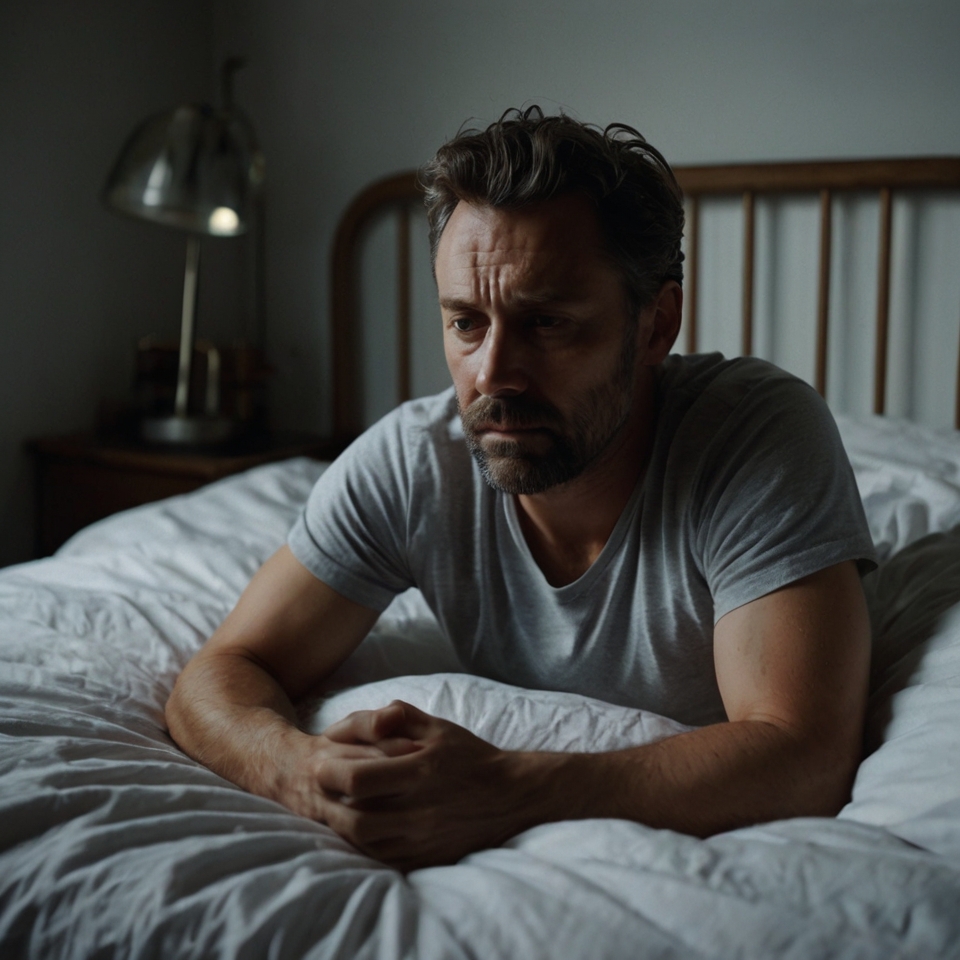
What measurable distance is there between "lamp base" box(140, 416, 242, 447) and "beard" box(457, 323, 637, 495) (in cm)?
133

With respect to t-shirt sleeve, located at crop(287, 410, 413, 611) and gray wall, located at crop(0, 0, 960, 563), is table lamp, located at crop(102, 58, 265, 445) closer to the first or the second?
gray wall, located at crop(0, 0, 960, 563)

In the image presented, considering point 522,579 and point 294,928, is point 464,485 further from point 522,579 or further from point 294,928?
point 294,928

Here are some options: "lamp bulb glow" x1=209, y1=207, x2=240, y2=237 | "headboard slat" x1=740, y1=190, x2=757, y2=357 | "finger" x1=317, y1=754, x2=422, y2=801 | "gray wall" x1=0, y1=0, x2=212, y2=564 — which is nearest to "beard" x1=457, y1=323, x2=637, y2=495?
"finger" x1=317, y1=754, x2=422, y2=801

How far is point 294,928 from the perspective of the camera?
61 cm

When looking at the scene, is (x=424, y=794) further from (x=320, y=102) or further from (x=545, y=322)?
(x=320, y=102)

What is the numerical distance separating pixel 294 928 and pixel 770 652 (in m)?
0.45

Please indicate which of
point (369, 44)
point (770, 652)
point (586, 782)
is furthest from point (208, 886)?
point (369, 44)

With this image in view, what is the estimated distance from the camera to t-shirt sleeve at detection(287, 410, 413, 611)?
3.55 ft

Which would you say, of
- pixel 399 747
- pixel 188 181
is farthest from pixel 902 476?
pixel 188 181

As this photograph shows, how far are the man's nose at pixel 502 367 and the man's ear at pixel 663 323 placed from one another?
169 mm

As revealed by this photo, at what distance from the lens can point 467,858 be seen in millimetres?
733

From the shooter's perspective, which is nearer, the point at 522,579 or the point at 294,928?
the point at 294,928

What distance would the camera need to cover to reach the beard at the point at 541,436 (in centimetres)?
96

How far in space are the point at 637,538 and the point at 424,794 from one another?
0.38 metres
